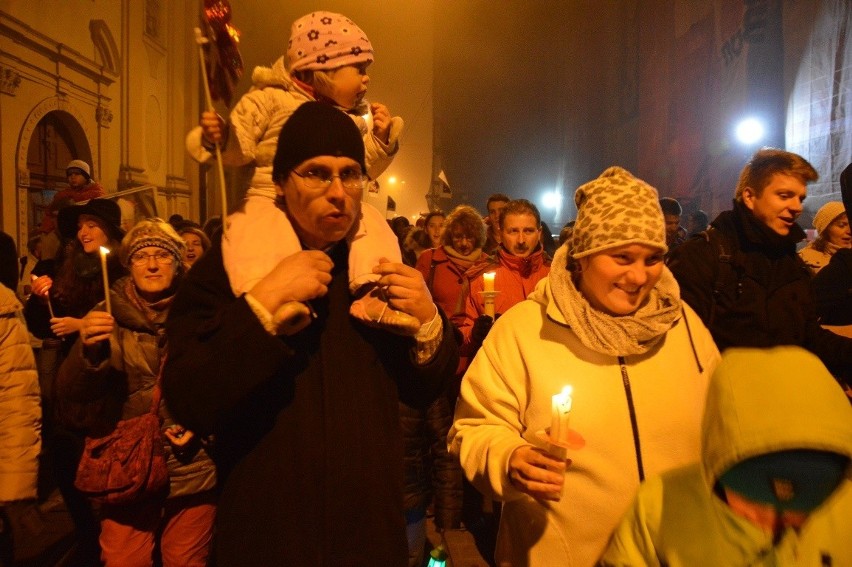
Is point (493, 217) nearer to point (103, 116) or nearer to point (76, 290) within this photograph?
point (76, 290)

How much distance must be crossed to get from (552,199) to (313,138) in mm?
30651

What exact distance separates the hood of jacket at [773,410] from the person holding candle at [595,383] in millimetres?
546

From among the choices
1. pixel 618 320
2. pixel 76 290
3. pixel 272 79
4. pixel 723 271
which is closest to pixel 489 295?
pixel 723 271

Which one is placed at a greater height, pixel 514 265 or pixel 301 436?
pixel 514 265

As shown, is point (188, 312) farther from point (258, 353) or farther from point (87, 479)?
point (87, 479)

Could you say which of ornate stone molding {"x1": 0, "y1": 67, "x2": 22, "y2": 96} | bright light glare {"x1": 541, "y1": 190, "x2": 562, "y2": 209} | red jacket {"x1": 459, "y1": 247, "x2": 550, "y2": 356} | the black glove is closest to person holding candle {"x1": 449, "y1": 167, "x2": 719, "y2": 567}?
the black glove

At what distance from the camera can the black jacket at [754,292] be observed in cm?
347

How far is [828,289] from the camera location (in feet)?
14.1

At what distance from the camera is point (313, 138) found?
1.85m

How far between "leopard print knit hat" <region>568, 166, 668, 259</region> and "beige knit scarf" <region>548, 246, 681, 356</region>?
165 mm

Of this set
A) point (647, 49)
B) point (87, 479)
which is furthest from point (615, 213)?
point (647, 49)

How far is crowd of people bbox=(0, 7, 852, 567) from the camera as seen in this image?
63.7 inches

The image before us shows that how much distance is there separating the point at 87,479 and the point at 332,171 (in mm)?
2310

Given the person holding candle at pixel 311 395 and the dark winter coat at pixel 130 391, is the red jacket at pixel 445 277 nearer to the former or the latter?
the dark winter coat at pixel 130 391
